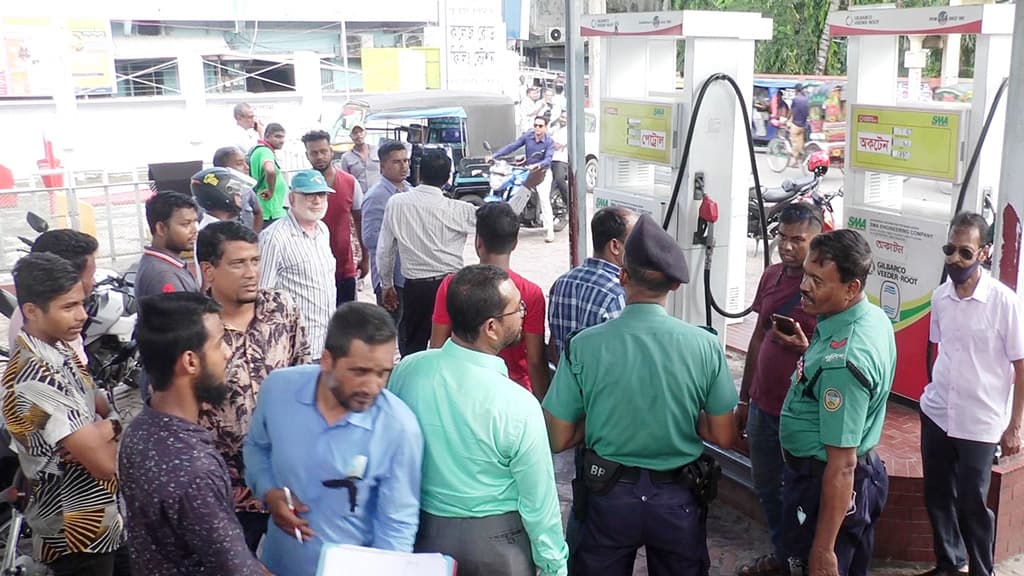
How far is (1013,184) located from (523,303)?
219cm

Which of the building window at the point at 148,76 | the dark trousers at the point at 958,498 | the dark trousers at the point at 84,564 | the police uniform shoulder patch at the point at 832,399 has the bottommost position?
the dark trousers at the point at 958,498

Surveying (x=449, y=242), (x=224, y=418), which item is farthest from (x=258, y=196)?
(x=224, y=418)

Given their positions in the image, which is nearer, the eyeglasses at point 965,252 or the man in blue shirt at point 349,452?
the man in blue shirt at point 349,452

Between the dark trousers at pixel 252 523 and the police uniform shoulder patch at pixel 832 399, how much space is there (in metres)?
1.96

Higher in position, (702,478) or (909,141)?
(909,141)

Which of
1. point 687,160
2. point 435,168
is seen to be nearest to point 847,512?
point 435,168

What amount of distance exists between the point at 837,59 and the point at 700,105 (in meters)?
23.2

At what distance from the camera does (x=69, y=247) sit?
13.8 feet

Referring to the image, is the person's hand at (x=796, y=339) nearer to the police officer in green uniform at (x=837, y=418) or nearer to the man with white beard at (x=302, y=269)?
the police officer in green uniform at (x=837, y=418)

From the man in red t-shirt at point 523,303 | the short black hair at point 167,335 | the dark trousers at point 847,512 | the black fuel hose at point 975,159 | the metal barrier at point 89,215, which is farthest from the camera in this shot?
the metal barrier at point 89,215

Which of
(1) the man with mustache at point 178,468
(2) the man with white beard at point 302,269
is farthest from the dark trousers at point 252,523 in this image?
(2) the man with white beard at point 302,269

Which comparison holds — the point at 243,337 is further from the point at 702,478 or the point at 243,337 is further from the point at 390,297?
the point at 390,297

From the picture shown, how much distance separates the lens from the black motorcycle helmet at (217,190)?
580cm

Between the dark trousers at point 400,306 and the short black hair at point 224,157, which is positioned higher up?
the short black hair at point 224,157
